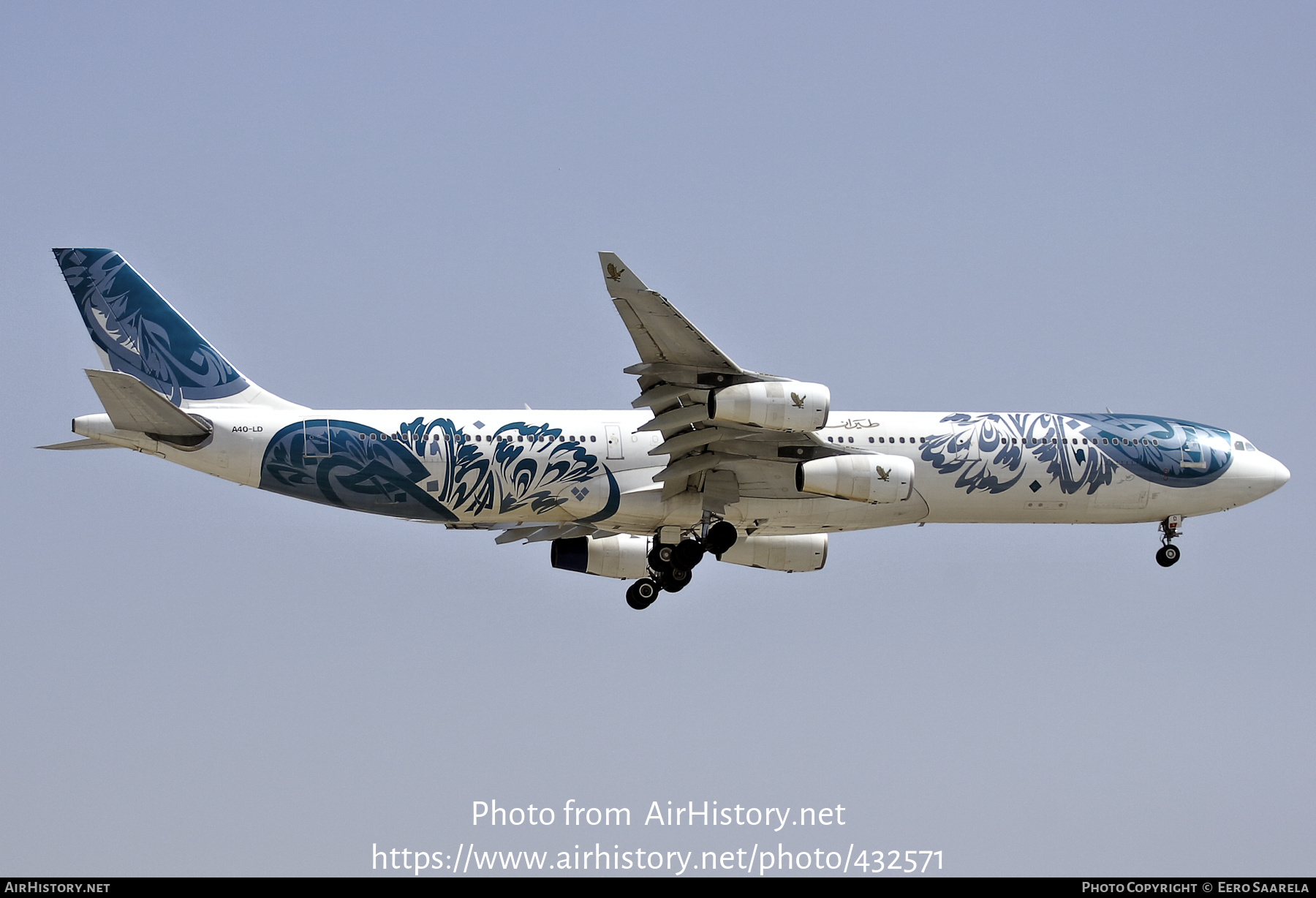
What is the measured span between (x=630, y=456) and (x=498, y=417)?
333 cm

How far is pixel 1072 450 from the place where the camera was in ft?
124

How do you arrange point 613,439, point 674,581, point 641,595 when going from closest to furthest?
point 613,439, point 674,581, point 641,595

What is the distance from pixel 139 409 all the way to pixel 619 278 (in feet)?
37.3

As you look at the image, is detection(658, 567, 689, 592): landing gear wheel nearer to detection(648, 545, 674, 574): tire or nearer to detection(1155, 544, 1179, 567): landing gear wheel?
detection(648, 545, 674, 574): tire

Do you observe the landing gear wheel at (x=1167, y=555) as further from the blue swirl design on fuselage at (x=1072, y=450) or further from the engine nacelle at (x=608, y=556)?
the engine nacelle at (x=608, y=556)

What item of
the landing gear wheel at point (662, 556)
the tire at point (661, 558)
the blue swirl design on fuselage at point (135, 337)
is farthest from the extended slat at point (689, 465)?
the blue swirl design on fuselage at point (135, 337)

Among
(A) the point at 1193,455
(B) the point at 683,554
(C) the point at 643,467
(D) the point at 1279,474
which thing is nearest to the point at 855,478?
(B) the point at 683,554

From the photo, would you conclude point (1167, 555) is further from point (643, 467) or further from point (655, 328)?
point (655, 328)

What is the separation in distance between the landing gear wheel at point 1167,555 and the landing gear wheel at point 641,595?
45.3ft

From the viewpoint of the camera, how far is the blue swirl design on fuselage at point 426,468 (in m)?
33.7

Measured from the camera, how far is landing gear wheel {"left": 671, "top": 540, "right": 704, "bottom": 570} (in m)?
36.0

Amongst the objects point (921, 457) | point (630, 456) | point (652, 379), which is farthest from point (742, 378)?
point (921, 457)

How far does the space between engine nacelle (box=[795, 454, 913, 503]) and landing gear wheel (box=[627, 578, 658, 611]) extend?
6.83 meters
